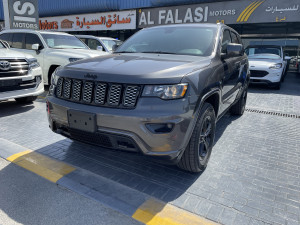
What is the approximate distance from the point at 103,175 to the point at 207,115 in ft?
4.61

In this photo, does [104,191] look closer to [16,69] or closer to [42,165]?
[42,165]

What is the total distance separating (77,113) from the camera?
2.40m

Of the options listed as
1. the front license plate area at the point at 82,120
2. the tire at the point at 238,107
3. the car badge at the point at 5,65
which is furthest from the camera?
the tire at the point at 238,107

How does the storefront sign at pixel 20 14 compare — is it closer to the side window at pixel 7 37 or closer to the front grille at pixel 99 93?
the side window at pixel 7 37

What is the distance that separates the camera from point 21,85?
200 inches

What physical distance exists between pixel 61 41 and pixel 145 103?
6.47m

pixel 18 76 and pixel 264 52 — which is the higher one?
pixel 264 52

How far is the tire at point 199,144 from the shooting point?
8.18ft

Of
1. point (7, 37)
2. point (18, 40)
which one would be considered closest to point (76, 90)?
point (18, 40)

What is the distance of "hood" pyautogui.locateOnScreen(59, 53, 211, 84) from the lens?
7.27 feet

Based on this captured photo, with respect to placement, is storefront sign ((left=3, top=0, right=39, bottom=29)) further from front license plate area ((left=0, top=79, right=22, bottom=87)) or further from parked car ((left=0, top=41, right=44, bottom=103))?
front license plate area ((left=0, top=79, right=22, bottom=87))

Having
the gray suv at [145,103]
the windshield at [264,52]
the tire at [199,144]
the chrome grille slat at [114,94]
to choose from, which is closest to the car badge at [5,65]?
the gray suv at [145,103]

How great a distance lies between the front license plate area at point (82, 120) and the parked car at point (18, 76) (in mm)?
3066

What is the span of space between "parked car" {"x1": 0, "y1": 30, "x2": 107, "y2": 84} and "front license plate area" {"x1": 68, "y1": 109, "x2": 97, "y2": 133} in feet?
14.5
